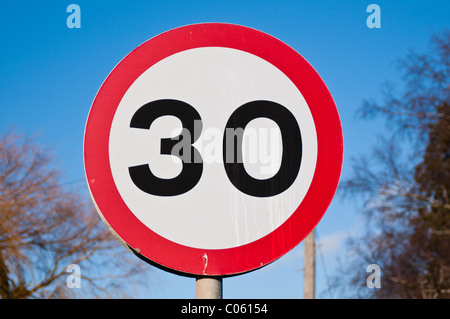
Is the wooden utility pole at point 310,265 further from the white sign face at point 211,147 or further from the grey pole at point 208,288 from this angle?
the grey pole at point 208,288

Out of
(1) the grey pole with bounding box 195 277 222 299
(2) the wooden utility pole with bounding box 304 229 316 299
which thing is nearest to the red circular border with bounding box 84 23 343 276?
(1) the grey pole with bounding box 195 277 222 299

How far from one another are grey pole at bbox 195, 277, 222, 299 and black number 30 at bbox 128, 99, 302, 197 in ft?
0.79

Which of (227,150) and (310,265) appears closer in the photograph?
(227,150)

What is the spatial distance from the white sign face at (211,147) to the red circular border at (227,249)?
2 cm

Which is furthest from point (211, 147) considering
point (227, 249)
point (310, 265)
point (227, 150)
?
point (310, 265)

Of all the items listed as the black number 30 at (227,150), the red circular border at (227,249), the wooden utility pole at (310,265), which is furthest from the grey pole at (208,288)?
the wooden utility pole at (310,265)

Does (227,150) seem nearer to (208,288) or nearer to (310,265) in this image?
(208,288)

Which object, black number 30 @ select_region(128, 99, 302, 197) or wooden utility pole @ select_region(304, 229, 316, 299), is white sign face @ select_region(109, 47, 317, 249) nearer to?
black number 30 @ select_region(128, 99, 302, 197)

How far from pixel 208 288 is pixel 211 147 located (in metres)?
0.37

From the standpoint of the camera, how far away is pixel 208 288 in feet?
5.56

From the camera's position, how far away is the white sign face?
1749mm

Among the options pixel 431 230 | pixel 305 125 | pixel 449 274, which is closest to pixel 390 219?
pixel 431 230

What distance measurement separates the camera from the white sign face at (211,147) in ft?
5.74
